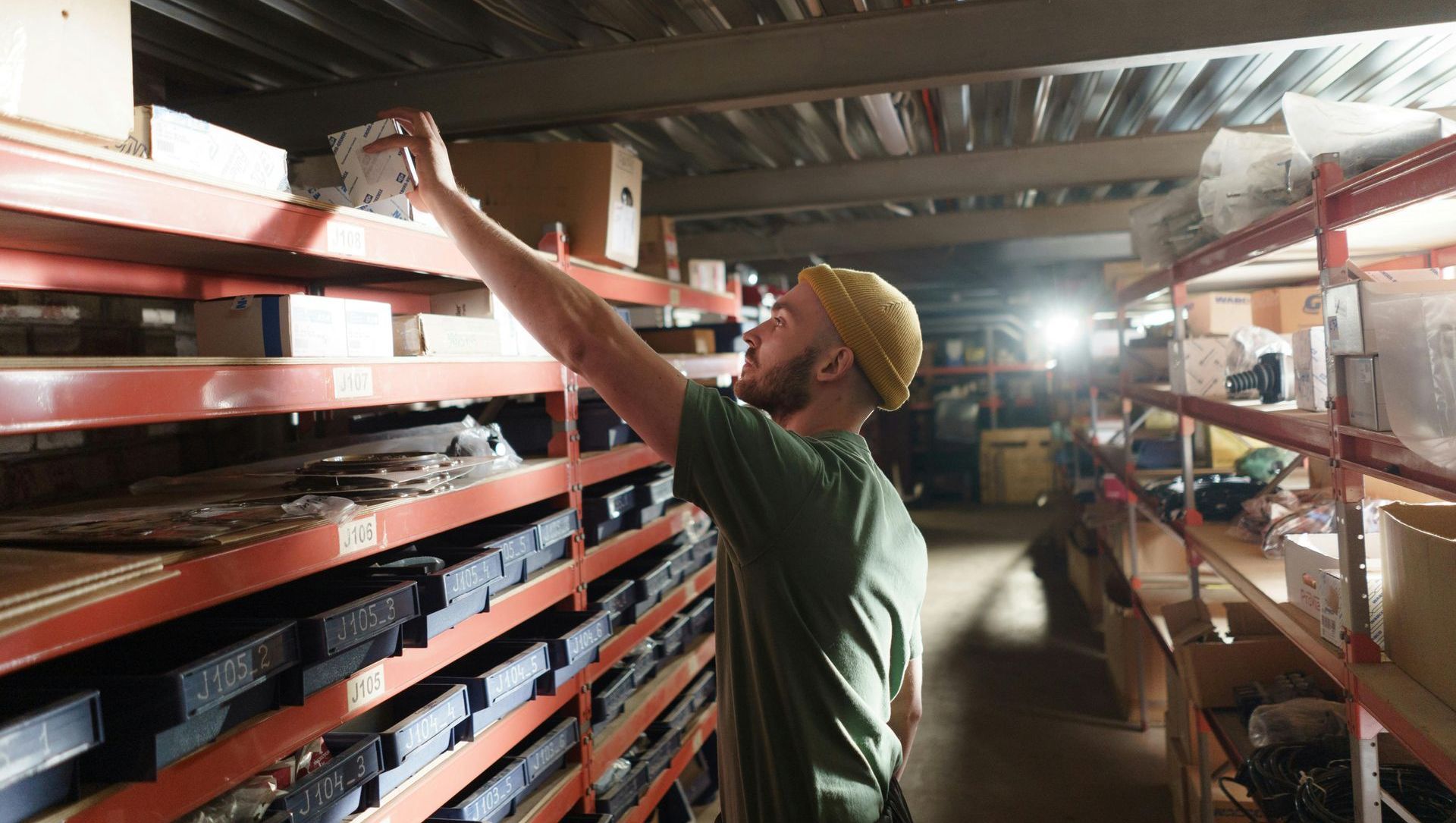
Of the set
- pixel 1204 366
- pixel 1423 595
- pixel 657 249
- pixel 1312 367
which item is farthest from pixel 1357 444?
pixel 657 249

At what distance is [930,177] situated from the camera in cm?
427

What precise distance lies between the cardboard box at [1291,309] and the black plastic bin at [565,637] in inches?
141

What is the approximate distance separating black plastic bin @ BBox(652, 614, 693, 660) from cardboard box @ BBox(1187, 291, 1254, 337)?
2844 millimetres

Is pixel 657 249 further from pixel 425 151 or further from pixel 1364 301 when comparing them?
pixel 1364 301

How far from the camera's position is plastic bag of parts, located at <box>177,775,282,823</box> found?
143cm

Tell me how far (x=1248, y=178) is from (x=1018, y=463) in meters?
9.45

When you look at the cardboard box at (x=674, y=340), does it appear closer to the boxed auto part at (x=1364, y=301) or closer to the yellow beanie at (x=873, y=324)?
the yellow beanie at (x=873, y=324)

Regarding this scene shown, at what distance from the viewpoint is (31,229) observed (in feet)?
4.78

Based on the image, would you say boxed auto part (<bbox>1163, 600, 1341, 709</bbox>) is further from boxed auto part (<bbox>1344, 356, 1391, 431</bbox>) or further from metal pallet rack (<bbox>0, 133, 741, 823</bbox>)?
metal pallet rack (<bbox>0, 133, 741, 823</bbox>)

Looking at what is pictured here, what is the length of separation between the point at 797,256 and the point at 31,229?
5.12 metres

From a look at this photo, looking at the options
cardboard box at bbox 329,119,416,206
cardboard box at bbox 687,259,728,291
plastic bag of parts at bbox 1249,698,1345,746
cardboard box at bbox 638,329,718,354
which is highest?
cardboard box at bbox 687,259,728,291

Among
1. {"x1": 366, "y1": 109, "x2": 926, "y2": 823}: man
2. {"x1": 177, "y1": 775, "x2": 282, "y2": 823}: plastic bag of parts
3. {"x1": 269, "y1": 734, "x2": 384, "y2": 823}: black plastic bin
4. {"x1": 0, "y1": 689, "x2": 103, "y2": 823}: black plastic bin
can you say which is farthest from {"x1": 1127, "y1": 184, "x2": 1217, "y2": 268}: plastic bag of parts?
{"x1": 0, "y1": 689, "x2": 103, "y2": 823}: black plastic bin

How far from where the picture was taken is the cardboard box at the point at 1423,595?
175 centimetres

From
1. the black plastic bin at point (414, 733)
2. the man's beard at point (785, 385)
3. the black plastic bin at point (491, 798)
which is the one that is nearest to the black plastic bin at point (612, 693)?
the black plastic bin at point (491, 798)
